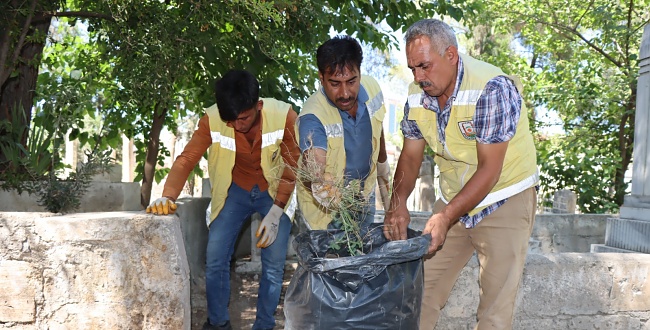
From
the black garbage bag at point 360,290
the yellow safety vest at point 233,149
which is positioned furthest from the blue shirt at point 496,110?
the yellow safety vest at point 233,149

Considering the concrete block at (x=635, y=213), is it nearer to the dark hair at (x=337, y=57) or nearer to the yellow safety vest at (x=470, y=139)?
the yellow safety vest at (x=470, y=139)

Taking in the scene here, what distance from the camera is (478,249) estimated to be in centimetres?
315

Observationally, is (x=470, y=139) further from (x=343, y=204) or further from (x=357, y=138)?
(x=357, y=138)

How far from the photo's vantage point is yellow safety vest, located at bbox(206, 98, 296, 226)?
167 inches

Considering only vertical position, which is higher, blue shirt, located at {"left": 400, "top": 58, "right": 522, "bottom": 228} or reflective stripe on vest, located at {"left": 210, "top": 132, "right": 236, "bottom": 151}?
blue shirt, located at {"left": 400, "top": 58, "right": 522, "bottom": 228}

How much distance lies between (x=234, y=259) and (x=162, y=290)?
4812 mm

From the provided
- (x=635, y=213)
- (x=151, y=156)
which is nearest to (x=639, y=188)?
(x=635, y=213)

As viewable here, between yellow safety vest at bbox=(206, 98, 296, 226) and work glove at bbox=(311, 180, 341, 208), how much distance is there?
3.82 feet

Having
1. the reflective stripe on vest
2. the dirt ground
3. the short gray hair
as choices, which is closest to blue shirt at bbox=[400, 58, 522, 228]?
the short gray hair

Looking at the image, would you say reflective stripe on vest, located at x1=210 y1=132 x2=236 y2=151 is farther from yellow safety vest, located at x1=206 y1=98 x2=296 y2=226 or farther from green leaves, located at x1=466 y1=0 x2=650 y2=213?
green leaves, located at x1=466 y1=0 x2=650 y2=213

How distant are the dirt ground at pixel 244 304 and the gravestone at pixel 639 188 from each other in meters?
2.64

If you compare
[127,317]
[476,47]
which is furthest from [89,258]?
[476,47]

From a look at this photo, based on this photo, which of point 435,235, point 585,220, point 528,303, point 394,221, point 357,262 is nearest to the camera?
point 357,262

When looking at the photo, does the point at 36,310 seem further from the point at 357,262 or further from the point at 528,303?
the point at 528,303
